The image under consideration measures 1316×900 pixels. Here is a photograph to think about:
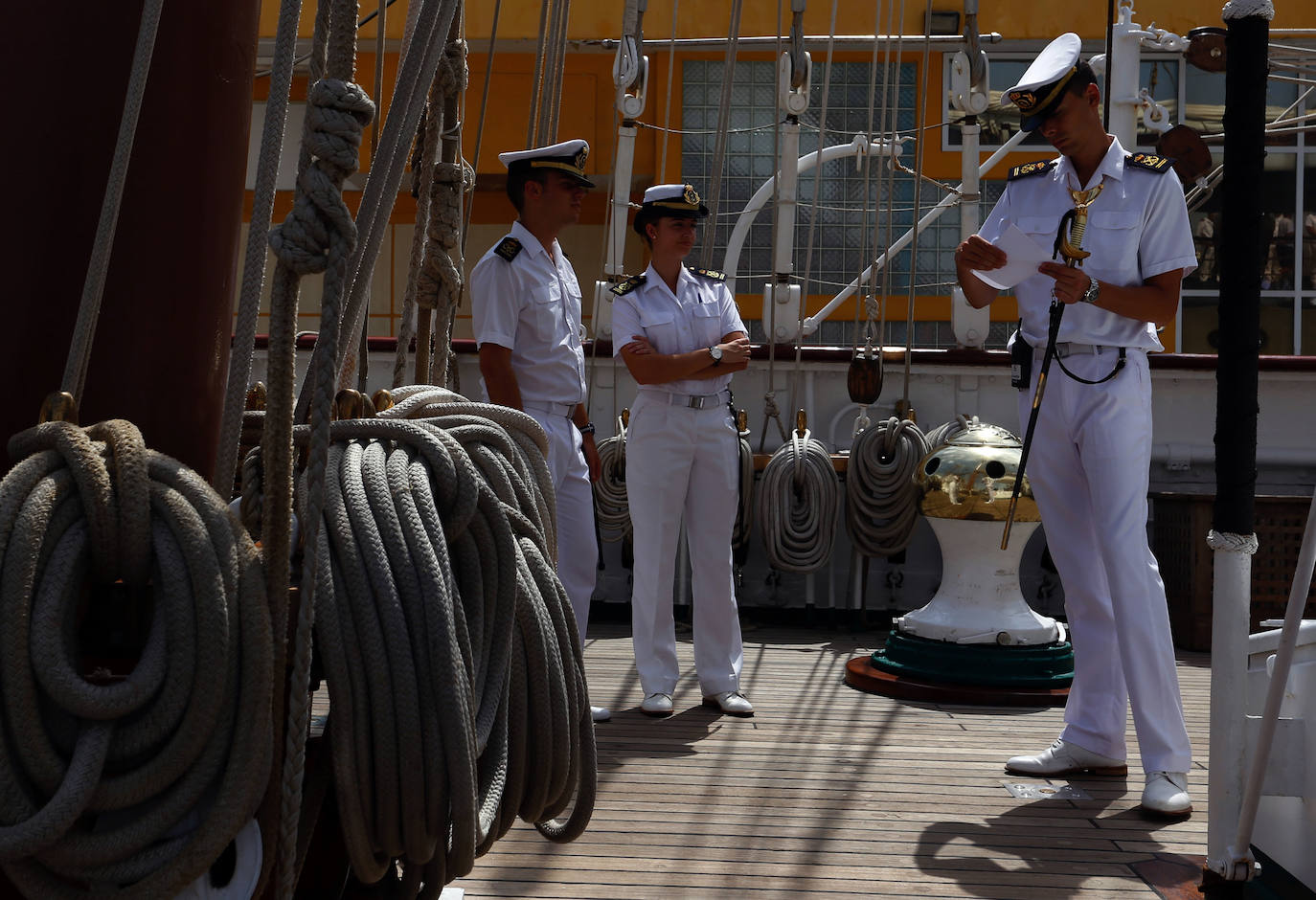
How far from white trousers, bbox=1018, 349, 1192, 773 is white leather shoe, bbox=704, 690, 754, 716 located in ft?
3.10

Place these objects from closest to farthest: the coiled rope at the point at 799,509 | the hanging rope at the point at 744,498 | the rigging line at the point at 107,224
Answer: the rigging line at the point at 107,224 → the coiled rope at the point at 799,509 → the hanging rope at the point at 744,498

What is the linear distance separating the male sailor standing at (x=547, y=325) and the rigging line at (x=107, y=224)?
2.04 meters

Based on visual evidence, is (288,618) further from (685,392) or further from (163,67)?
(685,392)

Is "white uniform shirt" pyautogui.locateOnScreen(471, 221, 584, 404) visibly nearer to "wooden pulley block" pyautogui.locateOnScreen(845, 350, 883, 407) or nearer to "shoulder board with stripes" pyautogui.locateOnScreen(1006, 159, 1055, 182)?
"shoulder board with stripes" pyautogui.locateOnScreen(1006, 159, 1055, 182)

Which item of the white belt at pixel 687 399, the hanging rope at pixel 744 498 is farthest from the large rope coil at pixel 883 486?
the white belt at pixel 687 399

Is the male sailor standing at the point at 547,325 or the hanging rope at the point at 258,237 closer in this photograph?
the hanging rope at the point at 258,237

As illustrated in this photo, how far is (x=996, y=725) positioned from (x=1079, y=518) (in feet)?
2.60

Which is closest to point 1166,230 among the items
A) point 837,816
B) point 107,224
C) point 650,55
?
point 837,816

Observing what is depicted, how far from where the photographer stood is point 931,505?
4.23 meters

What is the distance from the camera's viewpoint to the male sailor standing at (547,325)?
3.53 meters

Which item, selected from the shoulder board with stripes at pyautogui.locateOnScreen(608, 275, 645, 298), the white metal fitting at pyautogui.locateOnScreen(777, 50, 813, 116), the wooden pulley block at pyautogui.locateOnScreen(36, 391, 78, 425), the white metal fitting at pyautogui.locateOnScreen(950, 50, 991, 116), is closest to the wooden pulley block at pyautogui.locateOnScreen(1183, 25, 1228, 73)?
the white metal fitting at pyautogui.locateOnScreen(950, 50, 991, 116)

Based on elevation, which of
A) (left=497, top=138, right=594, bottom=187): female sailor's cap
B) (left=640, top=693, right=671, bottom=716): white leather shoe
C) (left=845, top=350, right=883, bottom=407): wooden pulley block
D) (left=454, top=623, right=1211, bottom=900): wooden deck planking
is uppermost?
(left=497, top=138, right=594, bottom=187): female sailor's cap

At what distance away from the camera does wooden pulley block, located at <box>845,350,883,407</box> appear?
5.48 meters

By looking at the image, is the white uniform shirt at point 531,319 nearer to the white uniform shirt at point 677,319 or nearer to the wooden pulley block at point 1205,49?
the white uniform shirt at point 677,319
